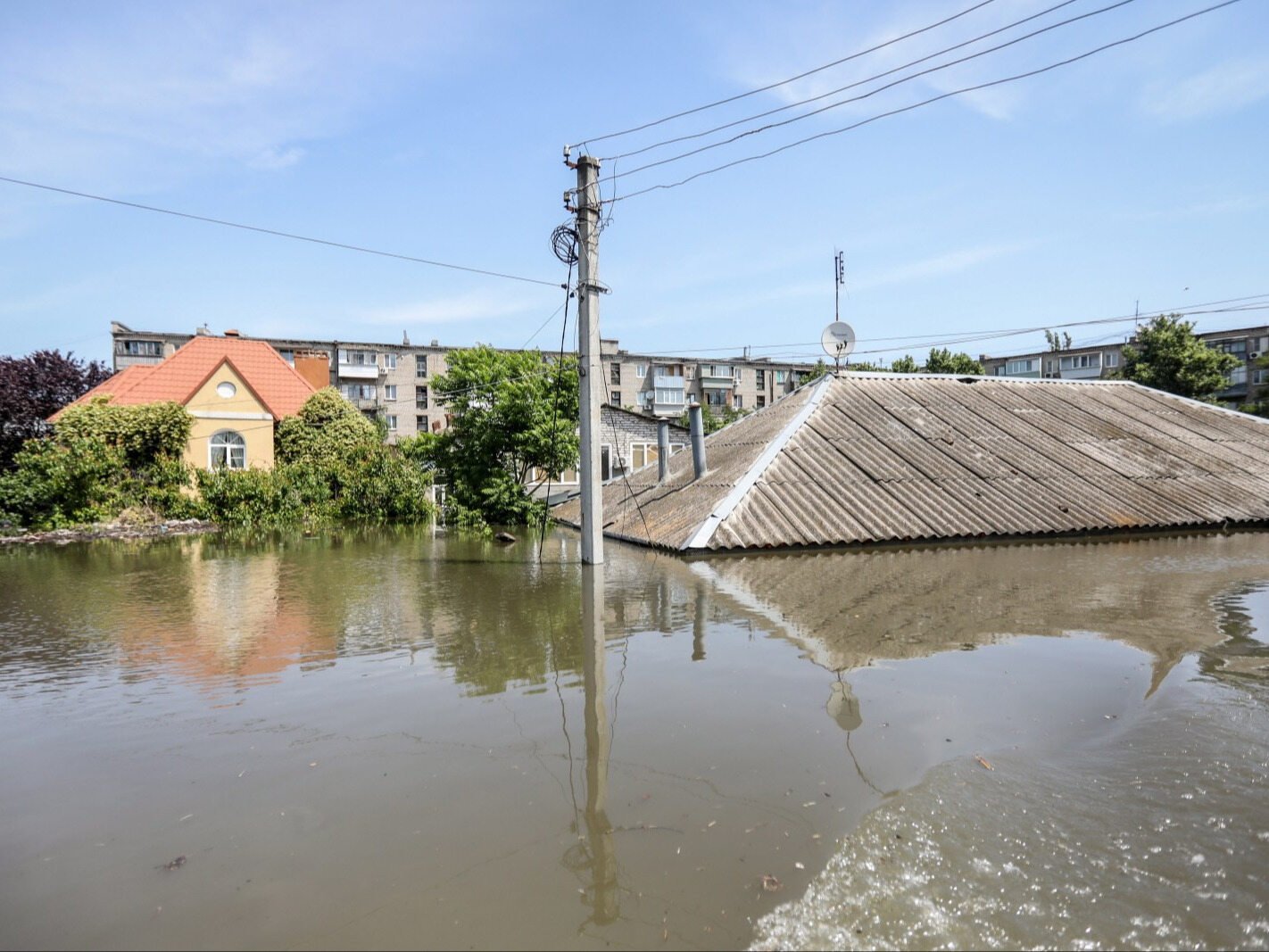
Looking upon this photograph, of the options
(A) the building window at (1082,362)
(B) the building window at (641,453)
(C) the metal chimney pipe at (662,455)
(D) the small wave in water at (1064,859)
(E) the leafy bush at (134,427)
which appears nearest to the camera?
(D) the small wave in water at (1064,859)

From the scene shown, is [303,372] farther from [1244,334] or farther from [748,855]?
[1244,334]

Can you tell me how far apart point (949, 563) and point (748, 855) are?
1104cm

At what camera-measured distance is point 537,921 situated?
11.6 feet

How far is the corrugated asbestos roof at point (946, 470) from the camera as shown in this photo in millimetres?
16859

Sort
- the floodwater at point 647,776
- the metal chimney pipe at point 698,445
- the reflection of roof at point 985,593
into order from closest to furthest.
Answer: the floodwater at point 647,776 → the reflection of roof at point 985,593 → the metal chimney pipe at point 698,445

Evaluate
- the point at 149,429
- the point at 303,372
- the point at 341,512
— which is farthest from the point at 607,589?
the point at 303,372

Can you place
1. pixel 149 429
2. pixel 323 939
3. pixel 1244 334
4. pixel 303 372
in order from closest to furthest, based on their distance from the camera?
pixel 323 939 → pixel 149 429 → pixel 303 372 → pixel 1244 334

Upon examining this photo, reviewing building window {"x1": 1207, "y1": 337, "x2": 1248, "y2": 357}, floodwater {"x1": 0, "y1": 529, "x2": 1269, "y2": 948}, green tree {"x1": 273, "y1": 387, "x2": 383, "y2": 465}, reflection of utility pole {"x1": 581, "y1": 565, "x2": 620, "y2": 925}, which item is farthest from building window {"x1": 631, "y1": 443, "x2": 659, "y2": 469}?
building window {"x1": 1207, "y1": 337, "x2": 1248, "y2": 357}

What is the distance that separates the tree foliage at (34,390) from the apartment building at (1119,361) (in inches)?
2461

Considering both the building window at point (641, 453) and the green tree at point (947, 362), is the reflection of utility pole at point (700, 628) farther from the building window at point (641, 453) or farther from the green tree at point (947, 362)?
the green tree at point (947, 362)

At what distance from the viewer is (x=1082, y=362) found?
75562 mm

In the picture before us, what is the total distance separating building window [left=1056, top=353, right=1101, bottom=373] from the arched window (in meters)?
72.1

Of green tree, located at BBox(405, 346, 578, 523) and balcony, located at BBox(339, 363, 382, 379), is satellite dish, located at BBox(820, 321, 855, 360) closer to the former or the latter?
green tree, located at BBox(405, 346, 578, 523)

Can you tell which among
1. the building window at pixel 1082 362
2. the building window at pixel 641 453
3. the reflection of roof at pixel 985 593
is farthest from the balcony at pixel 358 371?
the building window at pixel 1082 362
